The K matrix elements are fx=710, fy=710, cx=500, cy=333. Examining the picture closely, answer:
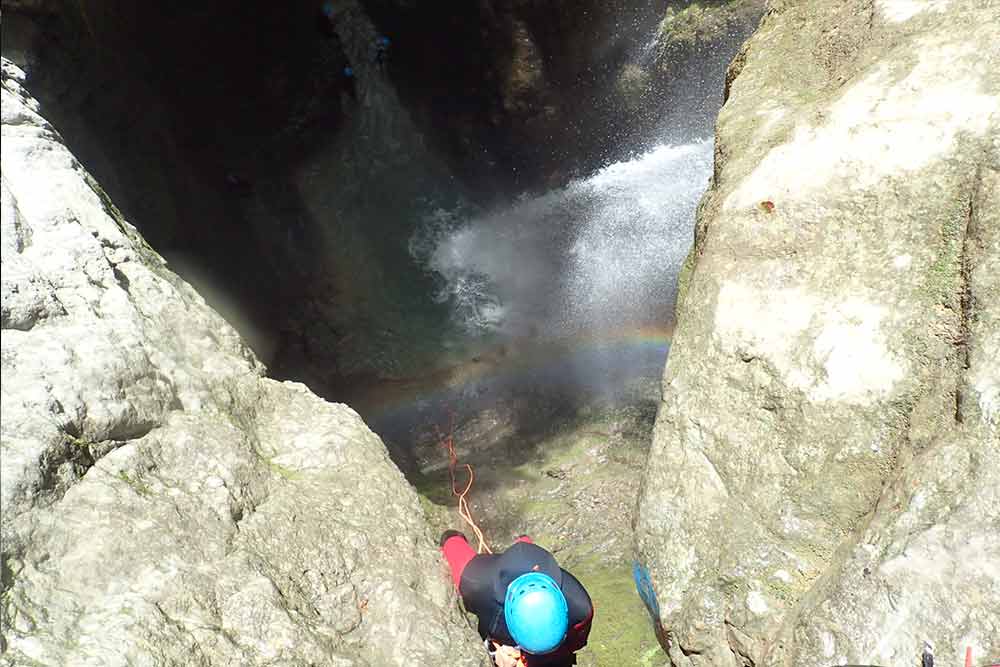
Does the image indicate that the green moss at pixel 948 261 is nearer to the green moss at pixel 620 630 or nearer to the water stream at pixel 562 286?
the green moss at pixel 620 630

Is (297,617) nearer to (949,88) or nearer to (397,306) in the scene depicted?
(949,88)

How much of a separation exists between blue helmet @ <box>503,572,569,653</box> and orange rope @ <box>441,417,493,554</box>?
3.56ft

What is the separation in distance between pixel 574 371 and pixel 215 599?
4812 mm

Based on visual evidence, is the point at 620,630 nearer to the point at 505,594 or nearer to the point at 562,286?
the point at 505,594

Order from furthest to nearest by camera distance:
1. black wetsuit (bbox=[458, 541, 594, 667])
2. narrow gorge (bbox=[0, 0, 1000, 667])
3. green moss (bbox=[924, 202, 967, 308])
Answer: black wetsuit (bbox=[458, 541, 594, 667])
green moss (bbox=[924, 202, 967, 308])
narrow gorge (bbox=[0, 0, 1000, 667])

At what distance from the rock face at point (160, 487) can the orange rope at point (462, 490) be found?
1608 millimetres

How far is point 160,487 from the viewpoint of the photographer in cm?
221

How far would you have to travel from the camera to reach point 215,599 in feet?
6.75

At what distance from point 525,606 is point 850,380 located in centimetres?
157

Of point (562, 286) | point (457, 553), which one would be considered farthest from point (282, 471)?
point (562, 286)

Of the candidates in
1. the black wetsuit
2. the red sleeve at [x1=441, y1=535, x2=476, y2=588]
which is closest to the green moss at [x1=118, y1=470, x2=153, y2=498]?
the black wetsuit

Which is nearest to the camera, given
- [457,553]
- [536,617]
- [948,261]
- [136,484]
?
[136,484]

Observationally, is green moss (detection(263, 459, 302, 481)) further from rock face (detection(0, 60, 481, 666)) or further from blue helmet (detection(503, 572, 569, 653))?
blue helmet (detection(503, 572, 569, 653))

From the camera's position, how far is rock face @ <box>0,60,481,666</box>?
1.88 metres
